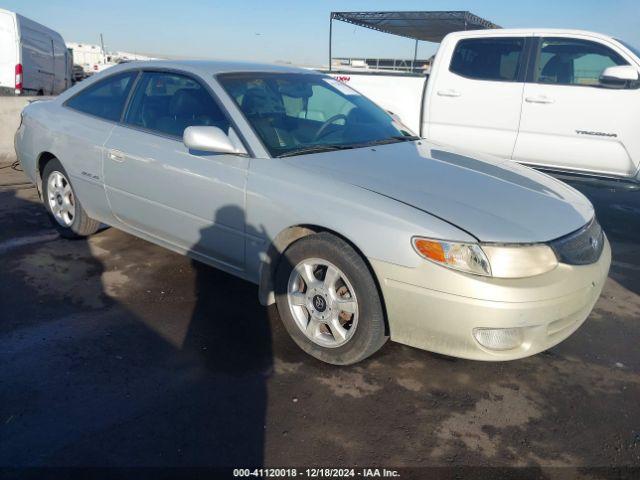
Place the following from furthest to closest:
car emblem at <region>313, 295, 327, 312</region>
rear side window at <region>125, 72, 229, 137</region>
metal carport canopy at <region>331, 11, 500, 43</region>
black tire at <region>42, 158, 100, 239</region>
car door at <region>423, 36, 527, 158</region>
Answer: metal carport canopy at <region>331, 11, 500, 43</region>
car door at <region>423, 36, 527, 158</region>
black tire at <region>42, 158, 100, 239</region>
rear side window at <region>125, 72, 229, 137</region>
car emblem at <region>313, 295, 327, 312</region>

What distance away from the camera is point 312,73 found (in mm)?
4258

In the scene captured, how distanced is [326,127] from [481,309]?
5.87 feet

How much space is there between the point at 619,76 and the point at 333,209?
4.27 m

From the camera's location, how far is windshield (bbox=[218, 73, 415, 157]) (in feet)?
11.0

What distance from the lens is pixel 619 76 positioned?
5.40m

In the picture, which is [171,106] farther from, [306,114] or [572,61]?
[572,61]

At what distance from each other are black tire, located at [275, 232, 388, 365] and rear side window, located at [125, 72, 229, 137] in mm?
1003

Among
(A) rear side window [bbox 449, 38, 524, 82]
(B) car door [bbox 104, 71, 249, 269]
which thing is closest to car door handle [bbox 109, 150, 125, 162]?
(B) car door [bbox 104, 71, 249, 269]

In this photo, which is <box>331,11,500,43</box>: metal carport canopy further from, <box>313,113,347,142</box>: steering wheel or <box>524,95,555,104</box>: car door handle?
<box>313,113,347,142</box>: steering wheel

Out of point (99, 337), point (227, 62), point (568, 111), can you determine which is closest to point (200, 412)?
point (99, 337)

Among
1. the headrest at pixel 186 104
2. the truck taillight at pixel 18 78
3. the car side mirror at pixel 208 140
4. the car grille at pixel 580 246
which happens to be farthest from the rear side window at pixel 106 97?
the truck taillight at pixel 18 78

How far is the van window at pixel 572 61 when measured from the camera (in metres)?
5.78

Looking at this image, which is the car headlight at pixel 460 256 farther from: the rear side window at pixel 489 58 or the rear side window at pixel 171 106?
the rear side window at pixel 489 58

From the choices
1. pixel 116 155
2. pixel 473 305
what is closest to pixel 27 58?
pixel 116 155
